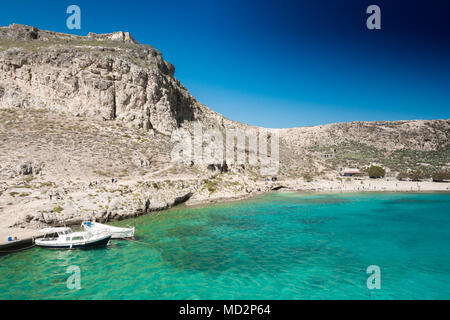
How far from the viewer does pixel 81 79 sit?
5331cm

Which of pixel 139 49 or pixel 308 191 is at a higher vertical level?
pixel 139 49

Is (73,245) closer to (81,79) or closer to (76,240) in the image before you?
(76,240)

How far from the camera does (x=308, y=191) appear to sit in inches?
2395

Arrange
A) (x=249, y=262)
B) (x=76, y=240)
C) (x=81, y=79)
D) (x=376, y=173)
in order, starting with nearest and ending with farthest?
(x=249, y=262) → (x=76, y=240) → (x=81, y=79) → (x=376, y=173)

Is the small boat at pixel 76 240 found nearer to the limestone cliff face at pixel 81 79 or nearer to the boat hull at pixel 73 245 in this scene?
the boat hull at pixel 73 245

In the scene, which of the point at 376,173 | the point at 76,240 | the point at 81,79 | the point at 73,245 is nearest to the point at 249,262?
the point at 76,240

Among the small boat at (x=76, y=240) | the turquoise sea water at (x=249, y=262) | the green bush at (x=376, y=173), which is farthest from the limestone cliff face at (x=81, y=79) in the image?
the green bush at (x=376, y=173)

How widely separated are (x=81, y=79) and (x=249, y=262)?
5313cm

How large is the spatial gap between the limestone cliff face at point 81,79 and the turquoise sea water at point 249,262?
108 ft

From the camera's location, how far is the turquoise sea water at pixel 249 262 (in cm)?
1445

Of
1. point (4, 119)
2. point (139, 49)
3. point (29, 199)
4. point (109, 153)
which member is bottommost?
point (29, 199)
